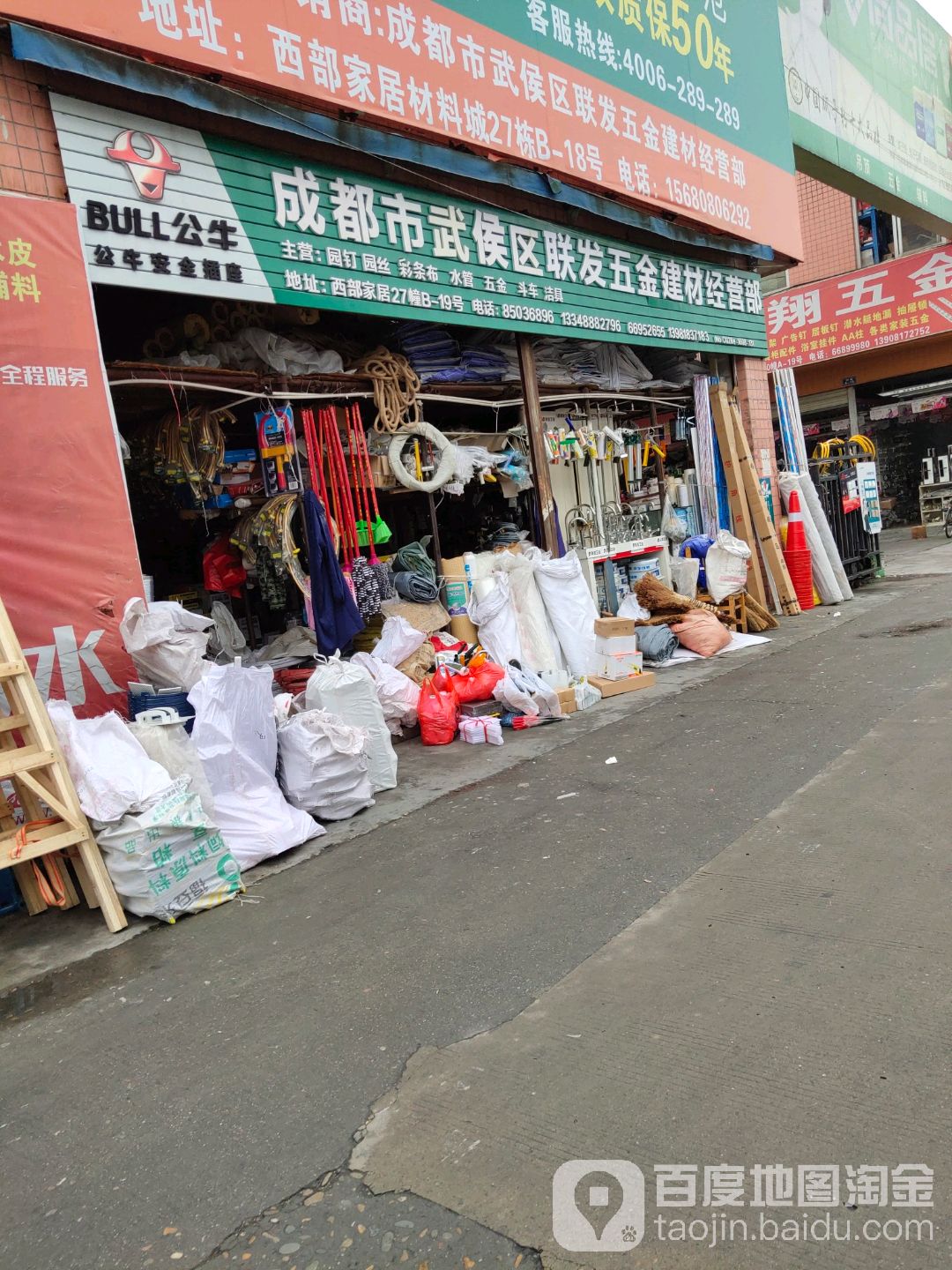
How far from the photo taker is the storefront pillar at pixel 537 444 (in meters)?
8.99

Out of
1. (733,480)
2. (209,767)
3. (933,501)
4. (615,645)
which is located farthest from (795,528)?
(933,501)

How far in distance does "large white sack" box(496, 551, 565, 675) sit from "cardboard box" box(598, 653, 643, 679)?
38cm

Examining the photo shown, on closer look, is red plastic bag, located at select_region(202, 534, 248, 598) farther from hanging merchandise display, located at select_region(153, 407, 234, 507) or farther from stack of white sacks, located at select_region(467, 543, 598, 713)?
stack of white sacks, located at select_region(467, 543, 598, 713)

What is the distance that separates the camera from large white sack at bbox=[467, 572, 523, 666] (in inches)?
309

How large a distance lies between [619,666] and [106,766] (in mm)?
5030

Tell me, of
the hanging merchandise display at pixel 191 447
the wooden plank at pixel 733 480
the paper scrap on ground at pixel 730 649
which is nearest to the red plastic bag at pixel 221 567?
the hanging merchandise display at pixel 191 447

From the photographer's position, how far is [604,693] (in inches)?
314

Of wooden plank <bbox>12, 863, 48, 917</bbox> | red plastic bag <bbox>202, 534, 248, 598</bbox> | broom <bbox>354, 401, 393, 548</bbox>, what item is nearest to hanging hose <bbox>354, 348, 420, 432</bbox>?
broom <bbox>354, 401, 393, 548</bbox>

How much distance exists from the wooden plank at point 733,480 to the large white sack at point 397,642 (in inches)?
228

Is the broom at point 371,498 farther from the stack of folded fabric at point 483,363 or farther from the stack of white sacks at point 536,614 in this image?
the stack of folded fabric at point 483,363

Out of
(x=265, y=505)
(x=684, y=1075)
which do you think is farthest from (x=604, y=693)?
(x=684, y=1075)

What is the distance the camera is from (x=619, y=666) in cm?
824

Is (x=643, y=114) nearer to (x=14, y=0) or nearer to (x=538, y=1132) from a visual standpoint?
(x=14, y=0)

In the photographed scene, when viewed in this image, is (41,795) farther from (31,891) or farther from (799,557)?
(799,557)
